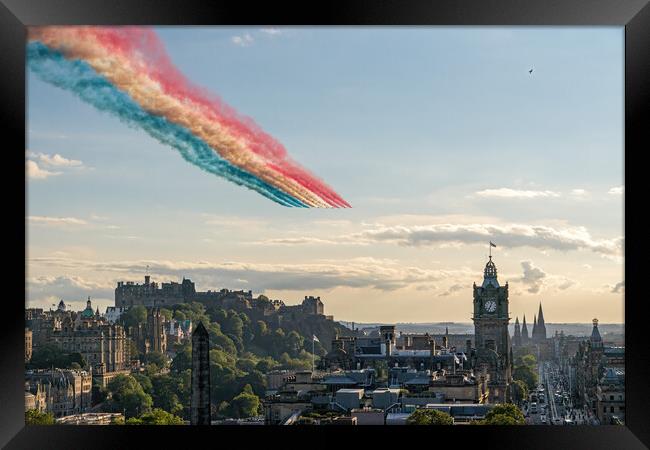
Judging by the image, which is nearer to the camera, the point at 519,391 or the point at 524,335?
the point at 519,391

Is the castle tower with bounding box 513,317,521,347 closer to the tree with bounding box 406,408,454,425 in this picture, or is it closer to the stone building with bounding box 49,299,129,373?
the stone building with bounding box 49,299,129,373

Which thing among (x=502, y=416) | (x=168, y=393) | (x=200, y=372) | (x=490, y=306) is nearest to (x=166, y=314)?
(x=168, y=393)

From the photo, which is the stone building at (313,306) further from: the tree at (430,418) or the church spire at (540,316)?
the tree at (430,418)

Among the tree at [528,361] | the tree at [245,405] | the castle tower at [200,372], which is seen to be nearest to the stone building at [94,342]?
the tree at [245,405]

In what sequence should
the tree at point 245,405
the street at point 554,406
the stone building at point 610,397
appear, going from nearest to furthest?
Answer: the stone building at point 610,397 → the street at point 554,406 → the tree at point 245,405

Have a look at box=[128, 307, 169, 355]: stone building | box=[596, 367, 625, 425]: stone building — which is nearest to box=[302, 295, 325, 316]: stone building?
box=[128, 307, 169, 355]: stone building

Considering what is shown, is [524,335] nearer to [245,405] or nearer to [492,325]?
[492,325]
